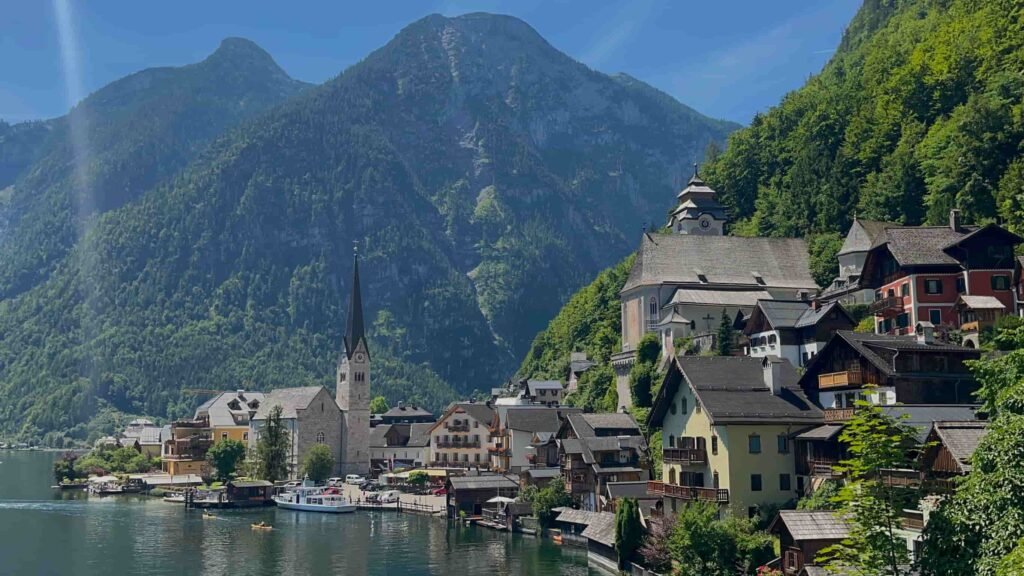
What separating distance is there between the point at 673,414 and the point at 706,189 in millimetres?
76092

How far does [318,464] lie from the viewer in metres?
131

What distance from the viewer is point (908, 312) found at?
234ft

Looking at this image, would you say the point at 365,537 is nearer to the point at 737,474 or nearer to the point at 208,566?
the point at 208,566

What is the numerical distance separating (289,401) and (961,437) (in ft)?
393

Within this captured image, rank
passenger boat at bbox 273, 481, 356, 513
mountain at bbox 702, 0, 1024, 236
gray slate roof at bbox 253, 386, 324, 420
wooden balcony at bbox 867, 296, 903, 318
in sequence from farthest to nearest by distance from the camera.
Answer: gray slate roof at bbox 253, 386, 324, 420 < passenger boat at bbox 273, 481, 356, 513 < mountain at bbox 702, 0, 1024, 236 < wooden balcony at bbox 867, 296, 903, 318

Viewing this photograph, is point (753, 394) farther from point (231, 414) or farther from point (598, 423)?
point (231, 414)

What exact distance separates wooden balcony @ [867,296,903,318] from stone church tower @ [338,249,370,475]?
3541 inches

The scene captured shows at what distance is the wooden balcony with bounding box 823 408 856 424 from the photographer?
52688mm

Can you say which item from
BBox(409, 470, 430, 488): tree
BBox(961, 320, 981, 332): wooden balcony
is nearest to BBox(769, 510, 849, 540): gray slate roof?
BBox(961, 320, 981, 332): wooden balcony

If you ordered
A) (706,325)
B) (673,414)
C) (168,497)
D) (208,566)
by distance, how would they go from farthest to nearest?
(168,497) → (706,325) → (208,566) → (673,414)

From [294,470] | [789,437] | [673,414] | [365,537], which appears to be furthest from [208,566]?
[294,470]

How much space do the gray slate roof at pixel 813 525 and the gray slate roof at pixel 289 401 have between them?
349 ft

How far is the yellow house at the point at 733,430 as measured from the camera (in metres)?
54.9

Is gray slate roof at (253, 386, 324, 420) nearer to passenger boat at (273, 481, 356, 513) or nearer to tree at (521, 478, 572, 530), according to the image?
passenger boat at (273, 481, 356, 513)
